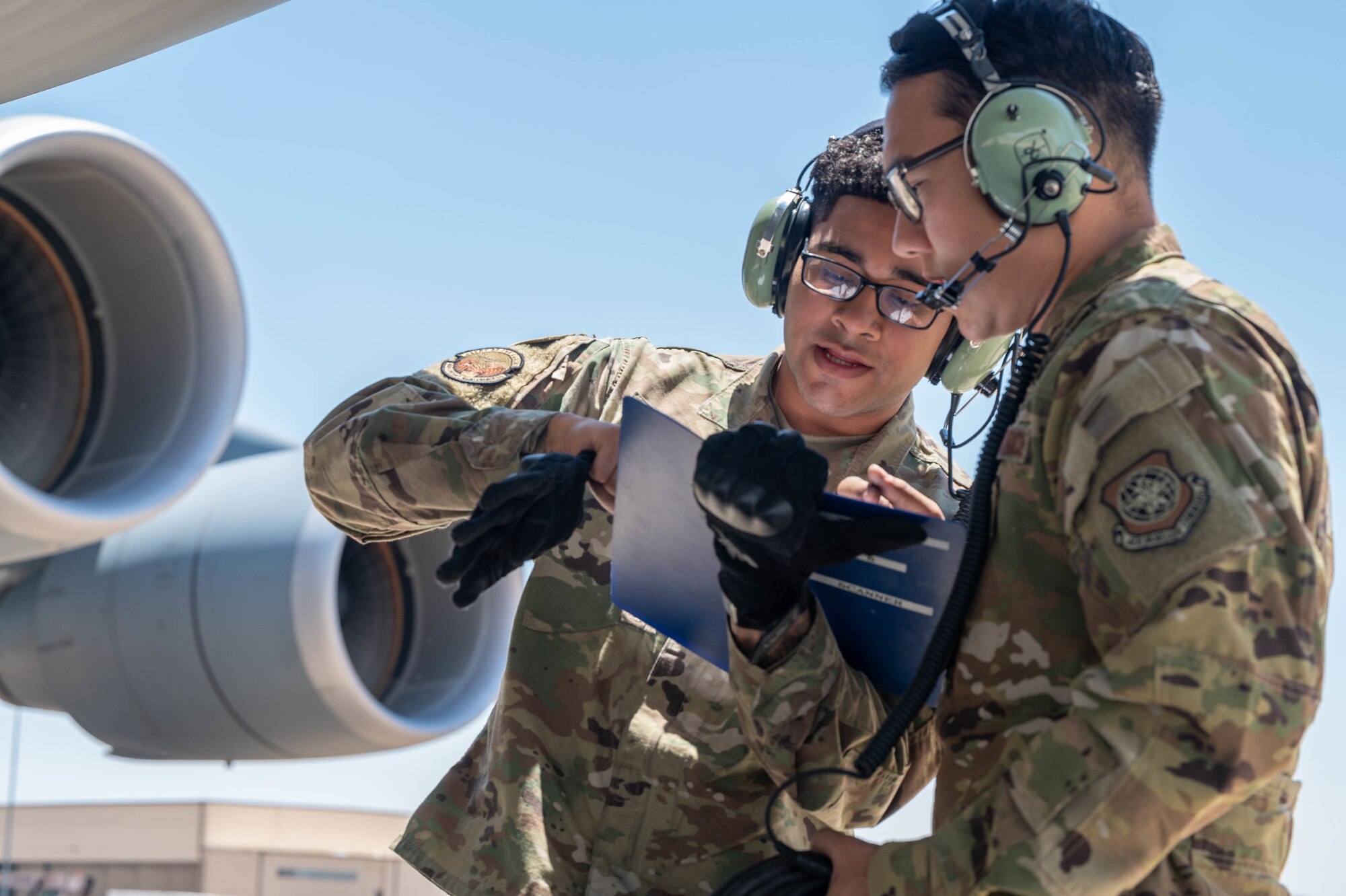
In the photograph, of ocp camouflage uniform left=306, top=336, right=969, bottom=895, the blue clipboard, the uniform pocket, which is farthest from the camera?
ocp camouflage uniform left=306, top=336, right=969, bottom=895

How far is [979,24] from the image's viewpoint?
1566 mm

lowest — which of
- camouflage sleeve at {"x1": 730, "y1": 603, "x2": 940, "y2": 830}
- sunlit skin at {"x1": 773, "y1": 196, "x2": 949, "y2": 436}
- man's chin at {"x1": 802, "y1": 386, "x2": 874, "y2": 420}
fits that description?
camouflage sleeve at {"x1": 730, "y1": 603, "x2": 940, "y2": 830}

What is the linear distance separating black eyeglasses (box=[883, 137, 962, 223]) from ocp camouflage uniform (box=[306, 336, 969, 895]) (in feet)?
2.25

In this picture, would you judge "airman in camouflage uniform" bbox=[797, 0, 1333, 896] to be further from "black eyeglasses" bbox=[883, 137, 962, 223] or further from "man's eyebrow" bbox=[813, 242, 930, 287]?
"man's eyebrow" bbox=[813, 242, 930, 287]

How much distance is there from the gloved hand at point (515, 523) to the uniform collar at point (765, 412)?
0.66m

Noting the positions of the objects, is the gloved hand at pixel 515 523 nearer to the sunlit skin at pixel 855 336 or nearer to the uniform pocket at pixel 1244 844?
the sunlit skin at pixel 855 336

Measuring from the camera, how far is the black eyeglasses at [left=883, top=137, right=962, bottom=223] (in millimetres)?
1546

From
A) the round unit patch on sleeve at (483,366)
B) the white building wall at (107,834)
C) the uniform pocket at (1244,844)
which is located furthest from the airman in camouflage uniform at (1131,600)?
the white building wall at (107,834)

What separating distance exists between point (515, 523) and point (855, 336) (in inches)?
32.9

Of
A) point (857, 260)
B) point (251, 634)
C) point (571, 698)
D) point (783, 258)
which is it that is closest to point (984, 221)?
point (857, 260)

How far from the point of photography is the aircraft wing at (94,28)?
231 centimetres

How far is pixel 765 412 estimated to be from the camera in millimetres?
2416

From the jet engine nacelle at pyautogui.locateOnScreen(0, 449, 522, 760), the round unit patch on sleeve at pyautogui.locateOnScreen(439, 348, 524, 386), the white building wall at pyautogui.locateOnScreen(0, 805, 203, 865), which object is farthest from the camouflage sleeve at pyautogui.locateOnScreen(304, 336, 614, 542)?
the white building wall at pyautogui.locateOnScreen(0, 805, 203, 865)

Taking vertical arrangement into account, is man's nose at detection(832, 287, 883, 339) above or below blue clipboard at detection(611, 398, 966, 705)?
above
